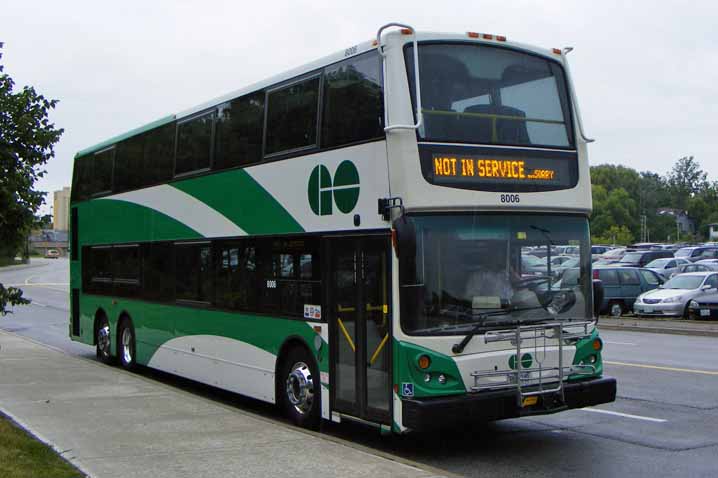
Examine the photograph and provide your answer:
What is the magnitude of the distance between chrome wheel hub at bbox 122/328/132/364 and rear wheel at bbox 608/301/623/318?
17.4 meters

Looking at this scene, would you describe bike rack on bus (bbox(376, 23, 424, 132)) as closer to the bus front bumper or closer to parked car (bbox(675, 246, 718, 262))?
the bus front bumper

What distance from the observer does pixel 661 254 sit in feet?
159

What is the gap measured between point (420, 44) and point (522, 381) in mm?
3574

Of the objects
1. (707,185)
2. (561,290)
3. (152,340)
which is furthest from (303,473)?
(707,185)

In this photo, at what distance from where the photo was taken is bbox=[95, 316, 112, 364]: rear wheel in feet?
58.0

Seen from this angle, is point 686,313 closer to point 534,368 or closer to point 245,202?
point 245,202

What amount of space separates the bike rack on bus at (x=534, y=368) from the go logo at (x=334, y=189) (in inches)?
83.7

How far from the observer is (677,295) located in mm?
26812

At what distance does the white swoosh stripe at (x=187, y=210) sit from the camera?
41.5ft

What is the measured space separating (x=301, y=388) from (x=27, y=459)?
338 centimetres

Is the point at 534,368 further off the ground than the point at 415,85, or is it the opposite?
the point at 415,85

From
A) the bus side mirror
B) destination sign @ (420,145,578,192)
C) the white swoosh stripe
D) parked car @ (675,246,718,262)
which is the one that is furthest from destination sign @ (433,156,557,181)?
parked car @ (675,246,718,262)

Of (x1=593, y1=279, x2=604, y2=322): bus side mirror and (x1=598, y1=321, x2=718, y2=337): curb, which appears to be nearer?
(x1=593, y1=279, x2=604, y2=322): bus side mirror

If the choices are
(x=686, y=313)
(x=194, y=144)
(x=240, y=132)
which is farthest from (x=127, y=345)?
(x=686, y=313)
